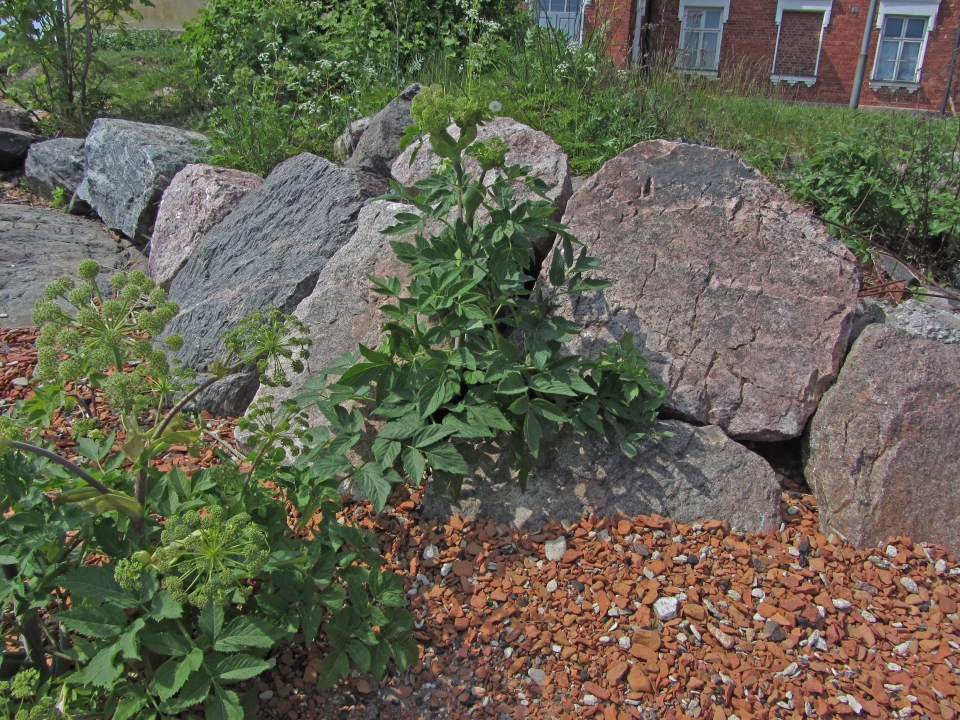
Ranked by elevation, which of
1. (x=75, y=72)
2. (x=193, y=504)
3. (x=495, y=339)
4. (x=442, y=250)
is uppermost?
(x=75, y=72)

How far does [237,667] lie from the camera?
1804 millimetres

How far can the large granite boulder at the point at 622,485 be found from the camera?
2.74m

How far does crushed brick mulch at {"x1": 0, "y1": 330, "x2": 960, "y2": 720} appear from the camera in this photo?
2150mm

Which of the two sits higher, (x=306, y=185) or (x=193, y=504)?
(x=306, y=185)

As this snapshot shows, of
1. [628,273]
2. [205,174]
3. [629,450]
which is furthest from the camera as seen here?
[205,174]

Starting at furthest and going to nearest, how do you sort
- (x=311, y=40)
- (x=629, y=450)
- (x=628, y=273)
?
(x=311, y=40), (x=628, y=273), (x=629, y=450)

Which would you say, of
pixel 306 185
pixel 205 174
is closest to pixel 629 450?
pixel 306 185

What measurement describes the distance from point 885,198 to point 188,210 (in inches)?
168

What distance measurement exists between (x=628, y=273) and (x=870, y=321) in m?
1.23

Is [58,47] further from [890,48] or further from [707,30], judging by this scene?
[890,48]

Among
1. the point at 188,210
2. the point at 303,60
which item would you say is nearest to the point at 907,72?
the point at 303,60

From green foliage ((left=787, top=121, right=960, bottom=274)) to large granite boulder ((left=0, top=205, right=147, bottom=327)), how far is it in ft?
14.7

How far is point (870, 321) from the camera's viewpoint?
3428mm

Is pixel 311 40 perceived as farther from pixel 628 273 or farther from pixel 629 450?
pixel 629 450
